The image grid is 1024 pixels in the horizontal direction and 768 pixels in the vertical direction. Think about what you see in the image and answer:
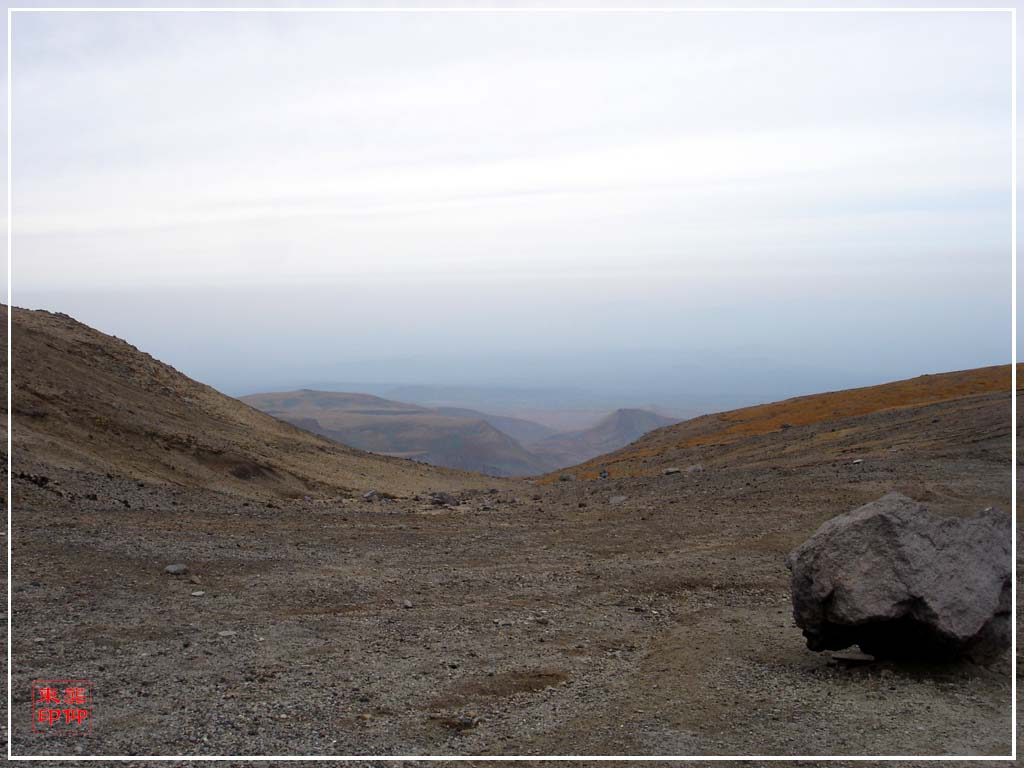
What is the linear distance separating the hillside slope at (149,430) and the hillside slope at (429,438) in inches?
3407

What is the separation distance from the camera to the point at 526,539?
50.8 ft

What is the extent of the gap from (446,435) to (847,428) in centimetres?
12097

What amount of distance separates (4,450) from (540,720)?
12909 millimetres

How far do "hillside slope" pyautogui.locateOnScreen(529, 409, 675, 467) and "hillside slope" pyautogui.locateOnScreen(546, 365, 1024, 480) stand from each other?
10822cm

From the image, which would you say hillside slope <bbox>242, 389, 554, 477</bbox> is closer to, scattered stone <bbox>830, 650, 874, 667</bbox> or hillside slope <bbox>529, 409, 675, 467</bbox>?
hillside slope <bbox>529, 409, 675, 467</bbox>

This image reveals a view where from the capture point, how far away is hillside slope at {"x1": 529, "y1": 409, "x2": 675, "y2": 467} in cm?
16212

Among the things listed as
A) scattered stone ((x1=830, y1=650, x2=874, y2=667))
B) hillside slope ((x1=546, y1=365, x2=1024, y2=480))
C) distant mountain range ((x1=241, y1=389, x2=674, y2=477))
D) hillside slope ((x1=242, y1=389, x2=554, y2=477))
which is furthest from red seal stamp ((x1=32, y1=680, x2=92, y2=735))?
hillside slope ((x1=242, y1=389, x2=554, y2=477))

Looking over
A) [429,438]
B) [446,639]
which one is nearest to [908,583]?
[446,639]

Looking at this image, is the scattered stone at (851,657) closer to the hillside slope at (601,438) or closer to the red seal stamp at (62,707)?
the red seal stamp at (62,707)

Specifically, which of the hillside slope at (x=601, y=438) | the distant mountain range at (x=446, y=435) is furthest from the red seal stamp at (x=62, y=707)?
the hillside slope at (x=601, y=438)

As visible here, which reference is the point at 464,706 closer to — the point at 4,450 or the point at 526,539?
the point at 526,539

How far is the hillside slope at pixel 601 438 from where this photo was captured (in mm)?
162125

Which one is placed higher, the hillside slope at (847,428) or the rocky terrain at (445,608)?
the hillside slope at (847,428)

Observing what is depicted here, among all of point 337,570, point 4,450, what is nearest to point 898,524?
point 337,570
